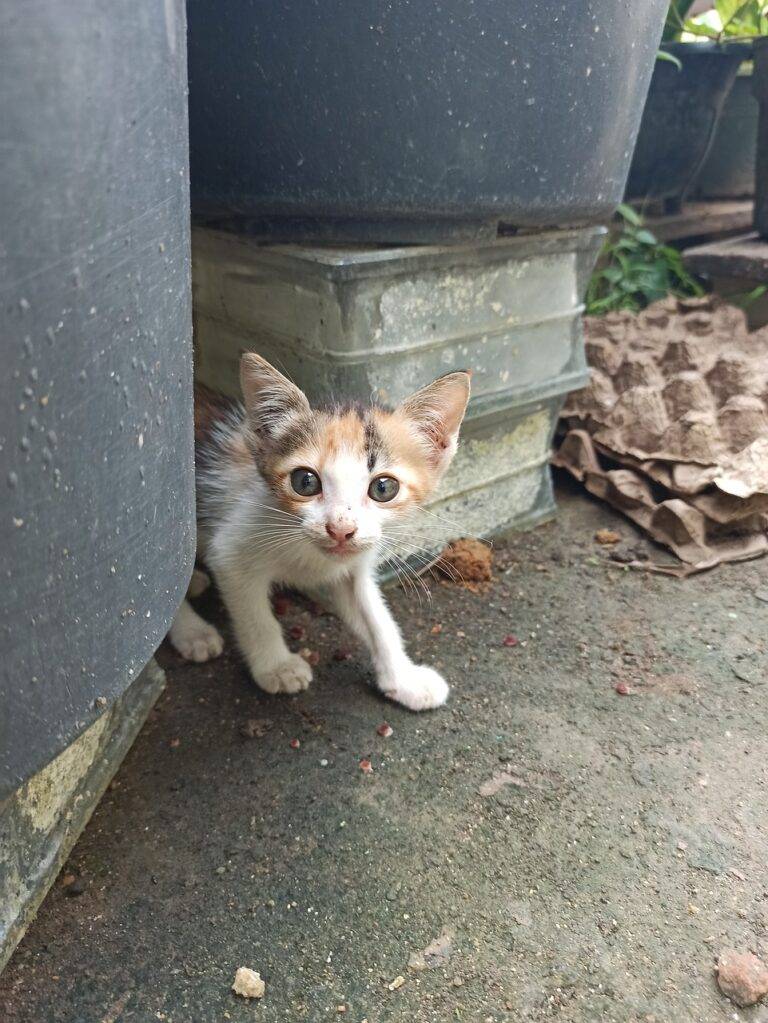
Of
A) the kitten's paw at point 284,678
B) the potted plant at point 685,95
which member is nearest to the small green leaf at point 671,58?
the potted plant at point 685,95

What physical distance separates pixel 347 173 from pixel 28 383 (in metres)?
0.92

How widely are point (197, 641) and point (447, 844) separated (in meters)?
0.65

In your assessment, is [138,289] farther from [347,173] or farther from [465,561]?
[465,561]

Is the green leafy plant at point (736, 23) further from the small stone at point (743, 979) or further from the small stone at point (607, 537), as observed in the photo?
the small stone at point (743, 979)

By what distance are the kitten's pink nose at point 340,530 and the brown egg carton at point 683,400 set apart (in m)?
0.99

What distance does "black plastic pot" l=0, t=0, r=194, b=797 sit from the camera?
1.81 ft

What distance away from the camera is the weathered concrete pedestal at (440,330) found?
1.49 metres

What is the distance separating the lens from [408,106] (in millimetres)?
1289

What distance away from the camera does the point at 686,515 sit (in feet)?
6.02

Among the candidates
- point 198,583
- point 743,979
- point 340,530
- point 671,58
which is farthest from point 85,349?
point 671,58

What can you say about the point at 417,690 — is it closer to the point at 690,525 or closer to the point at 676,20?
the point at 690,525

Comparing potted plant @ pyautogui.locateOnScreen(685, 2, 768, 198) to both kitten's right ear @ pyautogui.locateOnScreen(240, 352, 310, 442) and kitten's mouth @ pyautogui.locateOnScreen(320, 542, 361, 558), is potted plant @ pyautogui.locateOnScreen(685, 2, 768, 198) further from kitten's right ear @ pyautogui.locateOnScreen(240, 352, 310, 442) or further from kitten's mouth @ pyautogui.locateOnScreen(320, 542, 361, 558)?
kitten's mouth @ pyautogui.locateOnScreen(320, 542, 361, 558)

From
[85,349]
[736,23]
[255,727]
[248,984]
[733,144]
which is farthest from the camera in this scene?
[733,144]

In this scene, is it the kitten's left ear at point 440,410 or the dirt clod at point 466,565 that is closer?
the kitten's left ear at point 440,410
